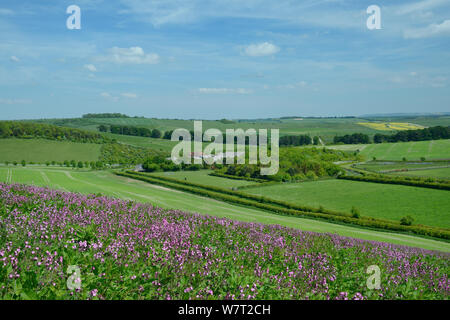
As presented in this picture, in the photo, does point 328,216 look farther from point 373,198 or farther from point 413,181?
point 413,181

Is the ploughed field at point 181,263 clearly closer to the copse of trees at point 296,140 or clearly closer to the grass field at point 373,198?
the grass field at point 373,198

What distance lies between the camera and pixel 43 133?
126m

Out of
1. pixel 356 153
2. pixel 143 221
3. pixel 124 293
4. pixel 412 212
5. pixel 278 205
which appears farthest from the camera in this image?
pixel 356 153

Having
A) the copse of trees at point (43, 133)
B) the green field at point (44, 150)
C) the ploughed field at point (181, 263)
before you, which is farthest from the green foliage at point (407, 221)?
the copse of trees at point (43, 133)

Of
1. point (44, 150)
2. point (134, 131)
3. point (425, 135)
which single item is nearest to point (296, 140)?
Result: point (425, 135)

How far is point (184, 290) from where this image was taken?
4922 millimetres

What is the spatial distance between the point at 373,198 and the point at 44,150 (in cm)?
9310

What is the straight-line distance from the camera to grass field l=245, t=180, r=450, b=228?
39.3 m

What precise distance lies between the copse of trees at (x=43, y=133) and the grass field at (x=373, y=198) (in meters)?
94.8

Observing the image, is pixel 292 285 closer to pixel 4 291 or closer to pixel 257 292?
pixel 257 292

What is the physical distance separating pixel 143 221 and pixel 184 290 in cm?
385

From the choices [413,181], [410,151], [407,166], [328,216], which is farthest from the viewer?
[410,151]

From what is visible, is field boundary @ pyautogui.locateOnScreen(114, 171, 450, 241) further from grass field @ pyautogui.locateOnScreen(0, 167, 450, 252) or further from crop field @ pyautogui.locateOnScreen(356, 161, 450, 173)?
crop field @ pyautogui.locateOnScreen(356, 161, 450, 173)
